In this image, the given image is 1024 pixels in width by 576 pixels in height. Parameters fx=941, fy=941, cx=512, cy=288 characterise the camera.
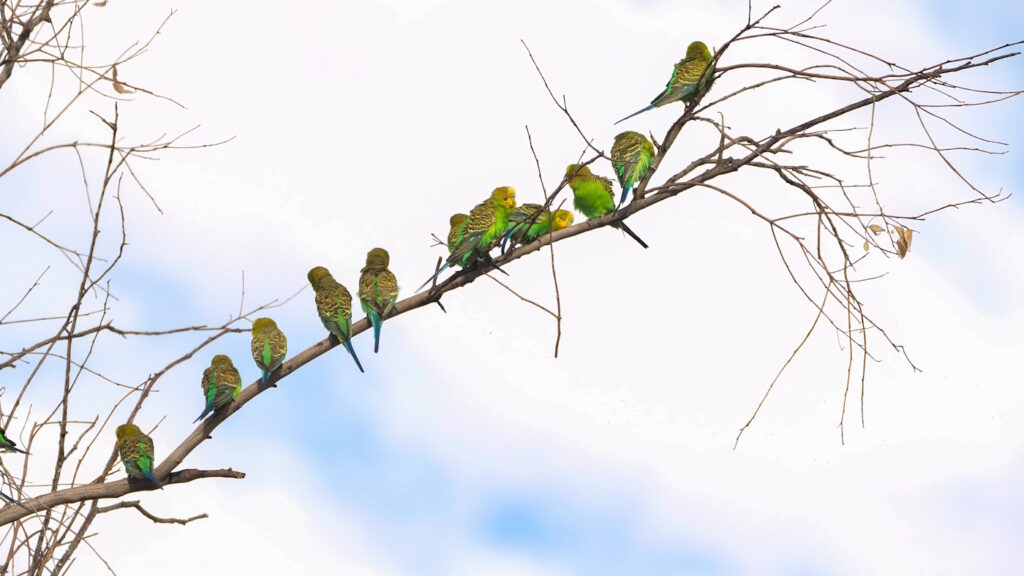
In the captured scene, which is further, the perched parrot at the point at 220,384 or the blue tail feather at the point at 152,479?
the perched parrot at the point at 220,384

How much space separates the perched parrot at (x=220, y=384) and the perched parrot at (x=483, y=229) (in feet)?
4.52

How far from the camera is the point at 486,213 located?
5.79 metres

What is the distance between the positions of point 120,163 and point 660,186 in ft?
8.14

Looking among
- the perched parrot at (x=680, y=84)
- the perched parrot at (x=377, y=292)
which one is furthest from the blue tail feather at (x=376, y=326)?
the perched parrot at (x=680, y=84)

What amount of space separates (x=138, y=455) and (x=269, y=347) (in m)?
1.01

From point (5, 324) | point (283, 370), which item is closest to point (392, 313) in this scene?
point (283, 370)

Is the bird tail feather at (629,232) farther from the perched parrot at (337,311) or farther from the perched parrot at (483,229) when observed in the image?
the perched parrot at (337,311)

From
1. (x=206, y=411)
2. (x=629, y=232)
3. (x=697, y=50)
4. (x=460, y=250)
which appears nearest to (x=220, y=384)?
(x=206, y=411)

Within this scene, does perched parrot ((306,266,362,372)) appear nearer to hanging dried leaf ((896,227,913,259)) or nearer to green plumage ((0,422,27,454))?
green plumage ((0,422,27,454))

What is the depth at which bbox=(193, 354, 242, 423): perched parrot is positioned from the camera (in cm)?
540

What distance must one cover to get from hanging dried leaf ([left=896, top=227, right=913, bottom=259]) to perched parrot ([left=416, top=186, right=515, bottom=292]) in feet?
7.47

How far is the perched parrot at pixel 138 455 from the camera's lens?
4766mm

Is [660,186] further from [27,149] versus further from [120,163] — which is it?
[27,149]

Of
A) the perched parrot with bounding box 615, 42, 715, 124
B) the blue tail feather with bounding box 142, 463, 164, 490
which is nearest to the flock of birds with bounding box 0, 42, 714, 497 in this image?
the perched parrot with bounding box 615, 42, 715, 124
